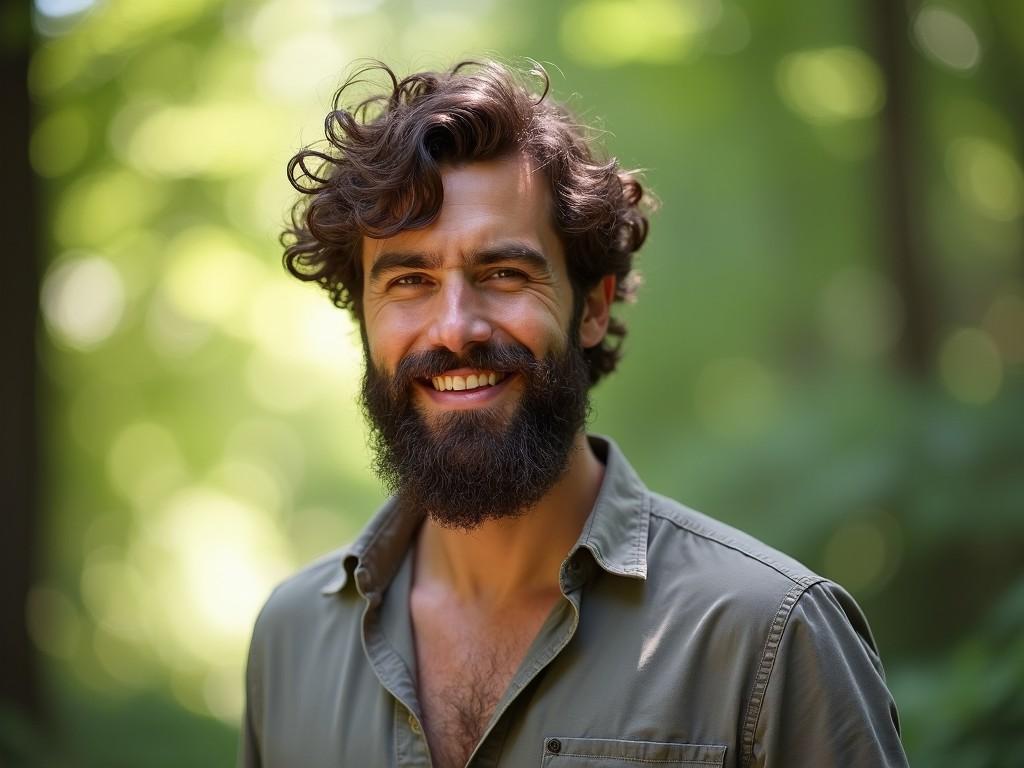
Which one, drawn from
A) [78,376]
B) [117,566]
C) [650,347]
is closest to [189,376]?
[78,376]

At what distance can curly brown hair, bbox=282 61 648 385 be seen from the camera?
8.43ft

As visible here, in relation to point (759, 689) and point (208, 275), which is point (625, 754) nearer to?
point (759, 689)

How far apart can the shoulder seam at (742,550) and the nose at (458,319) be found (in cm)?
59

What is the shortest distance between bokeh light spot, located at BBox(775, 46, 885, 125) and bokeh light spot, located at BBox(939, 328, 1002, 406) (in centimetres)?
156

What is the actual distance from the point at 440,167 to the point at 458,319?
1.32ft

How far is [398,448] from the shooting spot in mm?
2652

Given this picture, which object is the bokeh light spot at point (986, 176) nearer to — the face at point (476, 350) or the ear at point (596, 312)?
the ear at point (596, 312)

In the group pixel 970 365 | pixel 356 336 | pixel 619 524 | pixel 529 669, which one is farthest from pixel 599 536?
pixel 970 365

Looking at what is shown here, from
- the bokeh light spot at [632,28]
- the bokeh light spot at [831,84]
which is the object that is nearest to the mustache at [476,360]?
the bokeh light spot at [632,28]

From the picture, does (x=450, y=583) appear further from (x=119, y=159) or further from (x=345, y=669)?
(x=119, y=159)

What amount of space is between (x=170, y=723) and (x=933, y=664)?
13.9ft

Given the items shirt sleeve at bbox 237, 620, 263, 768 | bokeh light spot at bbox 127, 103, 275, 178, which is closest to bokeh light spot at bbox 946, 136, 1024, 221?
bokeh light spot at bbox 127, 103, 275, 178

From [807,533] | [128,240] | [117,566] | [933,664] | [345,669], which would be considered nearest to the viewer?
[345,669]

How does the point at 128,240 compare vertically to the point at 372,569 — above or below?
above
